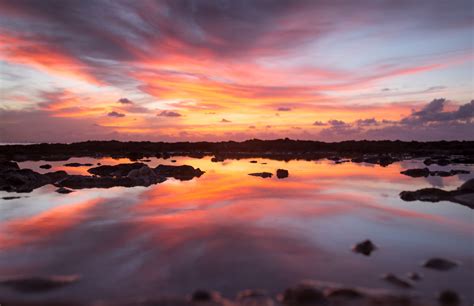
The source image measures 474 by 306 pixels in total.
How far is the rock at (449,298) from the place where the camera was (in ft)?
18.8

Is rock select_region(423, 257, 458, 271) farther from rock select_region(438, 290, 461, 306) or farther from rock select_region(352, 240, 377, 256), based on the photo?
rock select_region(438, 290, 461, 306)

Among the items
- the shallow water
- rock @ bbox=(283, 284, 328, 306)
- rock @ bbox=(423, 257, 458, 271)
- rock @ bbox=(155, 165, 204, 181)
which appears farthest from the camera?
rock @ bbox=(155, 165, 204, 181)

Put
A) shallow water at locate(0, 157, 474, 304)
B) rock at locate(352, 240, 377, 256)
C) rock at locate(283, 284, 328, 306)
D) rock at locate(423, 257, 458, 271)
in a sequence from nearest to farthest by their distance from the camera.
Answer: rock at locate(283, 284, 328, 306), shallow water at locate(0, 157, 474, 304), rock at locate(423, 257, 458, 271), rock at locate(352, 240, 377, 256)

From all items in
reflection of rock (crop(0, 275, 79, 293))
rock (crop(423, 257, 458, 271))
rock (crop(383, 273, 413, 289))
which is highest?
rock (crop(423, 257, 458, 271))

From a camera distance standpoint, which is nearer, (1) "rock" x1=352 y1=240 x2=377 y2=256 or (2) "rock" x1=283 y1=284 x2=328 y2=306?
(2) "rock" x1=283 y1=284 x2=328 y2=306

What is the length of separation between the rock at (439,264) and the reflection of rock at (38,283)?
23.3ft

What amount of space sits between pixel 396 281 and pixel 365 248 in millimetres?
1885

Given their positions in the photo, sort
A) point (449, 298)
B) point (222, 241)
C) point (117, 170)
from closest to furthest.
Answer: point (449, 298) < point (222, 241) < point (117, 170)

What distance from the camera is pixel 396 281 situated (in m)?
6.67

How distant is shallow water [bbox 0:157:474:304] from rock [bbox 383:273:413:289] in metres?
0.16

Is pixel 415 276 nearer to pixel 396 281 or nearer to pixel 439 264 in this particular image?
pixel 396 281

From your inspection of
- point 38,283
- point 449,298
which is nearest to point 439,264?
point 449,298

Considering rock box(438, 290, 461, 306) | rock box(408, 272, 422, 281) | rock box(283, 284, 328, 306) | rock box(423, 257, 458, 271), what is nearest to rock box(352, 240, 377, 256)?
rock box(423, 257, 458, 271)

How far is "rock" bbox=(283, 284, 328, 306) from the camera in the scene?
5.87 meters
